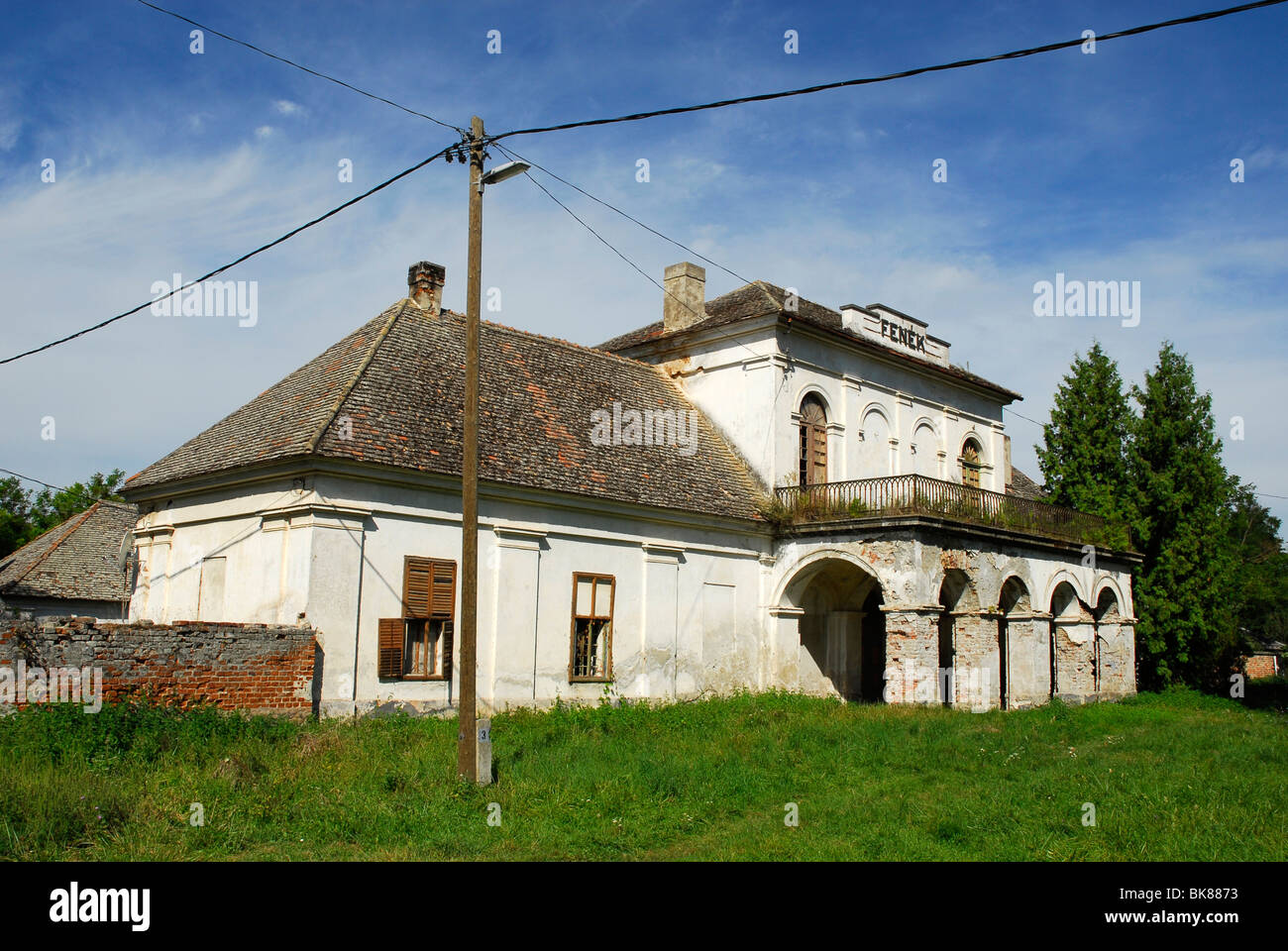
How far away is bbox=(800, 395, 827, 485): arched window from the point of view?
942 inches

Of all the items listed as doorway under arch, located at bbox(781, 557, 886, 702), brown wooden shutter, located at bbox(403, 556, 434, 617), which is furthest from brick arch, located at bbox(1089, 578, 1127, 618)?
brown wooden shutter, located at bbox(403, 556, 434, 617)

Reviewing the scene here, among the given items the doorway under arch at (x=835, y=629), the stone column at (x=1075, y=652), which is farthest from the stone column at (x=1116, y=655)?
the doorway under arch at (x=835, y=629)

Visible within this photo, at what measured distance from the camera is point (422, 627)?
16.5 meters

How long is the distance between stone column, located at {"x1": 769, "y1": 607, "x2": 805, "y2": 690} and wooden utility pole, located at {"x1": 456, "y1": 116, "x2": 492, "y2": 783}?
10.9 meters

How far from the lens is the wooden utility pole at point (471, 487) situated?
11680mm

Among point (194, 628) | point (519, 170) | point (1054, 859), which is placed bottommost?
point (1054, 859)

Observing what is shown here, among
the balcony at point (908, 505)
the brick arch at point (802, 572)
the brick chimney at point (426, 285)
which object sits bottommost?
the brick arch at point (802, 572)

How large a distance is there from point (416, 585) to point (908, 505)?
9760 millimetres

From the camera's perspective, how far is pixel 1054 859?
347 inches

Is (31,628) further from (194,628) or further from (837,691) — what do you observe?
(837,691)

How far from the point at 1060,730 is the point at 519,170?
12.7 meters

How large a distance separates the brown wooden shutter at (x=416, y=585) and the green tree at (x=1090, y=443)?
20.2m

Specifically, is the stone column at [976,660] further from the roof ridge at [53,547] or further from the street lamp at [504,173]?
the roof ridge at [53,547]
